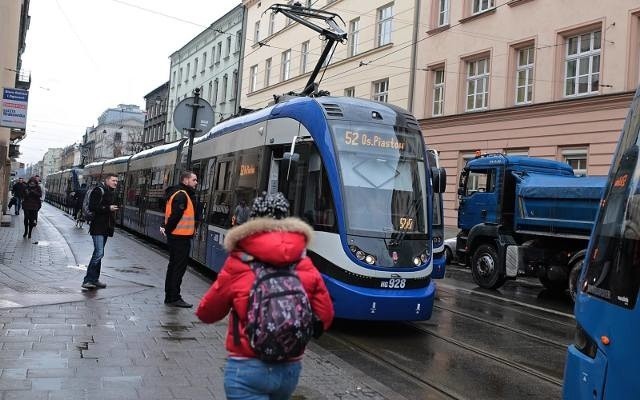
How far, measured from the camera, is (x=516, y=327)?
8.92 m

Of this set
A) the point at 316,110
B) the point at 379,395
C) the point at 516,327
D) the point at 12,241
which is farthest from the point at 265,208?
the point at 12,241

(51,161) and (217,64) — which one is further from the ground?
(217,64)

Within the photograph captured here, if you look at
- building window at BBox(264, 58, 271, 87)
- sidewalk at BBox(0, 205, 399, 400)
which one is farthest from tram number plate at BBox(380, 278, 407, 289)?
building window at BBox(264, 58, 271, 87)

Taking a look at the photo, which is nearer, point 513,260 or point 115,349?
point 115,349

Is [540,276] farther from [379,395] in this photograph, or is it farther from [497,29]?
[497,29]

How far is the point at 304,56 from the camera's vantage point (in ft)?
115

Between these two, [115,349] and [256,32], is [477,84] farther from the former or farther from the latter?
[256,32]

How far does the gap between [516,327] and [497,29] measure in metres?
15.4

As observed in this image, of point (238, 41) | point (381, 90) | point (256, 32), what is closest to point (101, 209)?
point (381, 90)

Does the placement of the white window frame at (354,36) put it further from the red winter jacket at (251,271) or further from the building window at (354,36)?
the red winter jacket at (251,271)

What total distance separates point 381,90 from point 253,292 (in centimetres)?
2593

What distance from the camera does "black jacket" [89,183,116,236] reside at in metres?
8.98

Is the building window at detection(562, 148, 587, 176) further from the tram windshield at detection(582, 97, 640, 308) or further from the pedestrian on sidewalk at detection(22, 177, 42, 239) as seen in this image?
the tram windshield at detection(582, 97, 640, 308)

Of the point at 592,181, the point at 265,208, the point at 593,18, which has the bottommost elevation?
the point at 265,208
